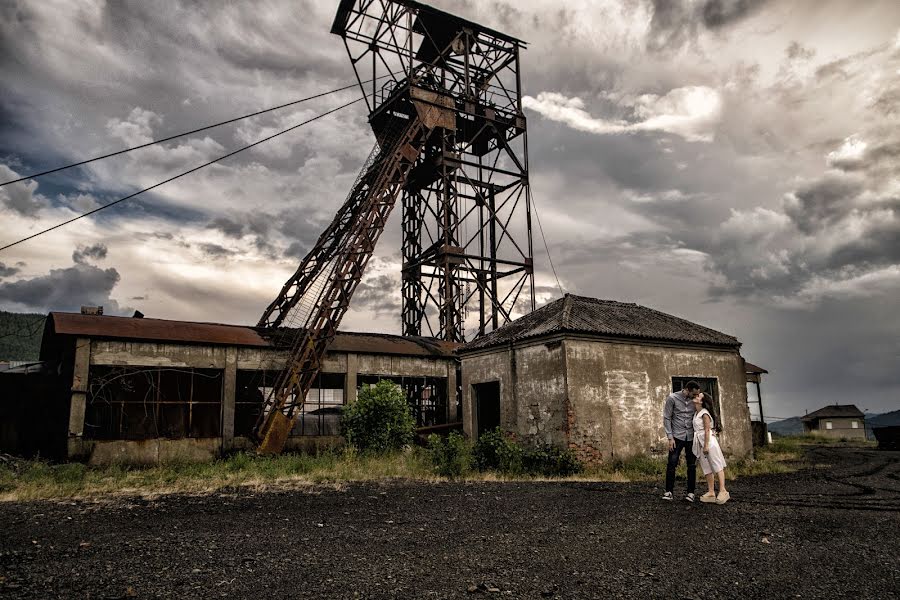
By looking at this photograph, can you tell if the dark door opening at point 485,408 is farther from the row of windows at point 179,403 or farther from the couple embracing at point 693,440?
the couple embracing at point 693,440

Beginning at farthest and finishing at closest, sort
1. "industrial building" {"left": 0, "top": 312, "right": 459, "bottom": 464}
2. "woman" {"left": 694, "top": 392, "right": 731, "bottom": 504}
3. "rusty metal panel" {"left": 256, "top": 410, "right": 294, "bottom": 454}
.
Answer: "rusty metal panel" {"left": 256, "top": 410, "right": 294, "bottom": 454} < "industrial building" {"left": 0, "top": 312, "right": 459, "bottom": 464} < "woman" {"left": 694, "top": 392, "right": 731, "bottom": 504}

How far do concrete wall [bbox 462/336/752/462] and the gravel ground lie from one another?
343 cm

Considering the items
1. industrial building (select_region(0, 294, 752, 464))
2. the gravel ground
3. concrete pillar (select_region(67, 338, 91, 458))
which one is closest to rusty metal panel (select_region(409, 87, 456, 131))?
industrial building (select_region(0, 294, 752, 464))

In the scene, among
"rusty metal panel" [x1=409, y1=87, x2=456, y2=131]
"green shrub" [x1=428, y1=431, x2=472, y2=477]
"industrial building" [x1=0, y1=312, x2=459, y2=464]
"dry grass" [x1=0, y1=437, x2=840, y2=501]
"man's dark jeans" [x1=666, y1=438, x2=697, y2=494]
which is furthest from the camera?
"rusty metal panel" [x1=409, y1=87, x2=456, y2=131]

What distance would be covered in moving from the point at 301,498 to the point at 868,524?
704 centimetres

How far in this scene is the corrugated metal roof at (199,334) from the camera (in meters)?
12.6

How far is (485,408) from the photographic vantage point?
15.0 metres

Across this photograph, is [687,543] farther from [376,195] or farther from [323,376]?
[376,195]

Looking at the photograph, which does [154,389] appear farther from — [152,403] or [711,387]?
[711,387]

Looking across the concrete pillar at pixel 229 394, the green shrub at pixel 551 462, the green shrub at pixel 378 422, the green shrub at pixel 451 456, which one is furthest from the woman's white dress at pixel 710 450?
the concrete pillar at pixel 229 394

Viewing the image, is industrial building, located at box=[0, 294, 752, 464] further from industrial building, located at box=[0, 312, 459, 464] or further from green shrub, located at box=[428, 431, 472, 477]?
green shrub, located at box=[428, 431, 472, 477]

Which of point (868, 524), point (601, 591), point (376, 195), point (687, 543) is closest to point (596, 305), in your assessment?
point (376, 195)

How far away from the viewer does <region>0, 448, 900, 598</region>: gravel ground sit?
429cm

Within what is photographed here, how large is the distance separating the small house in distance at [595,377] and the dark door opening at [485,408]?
0.08 feet
